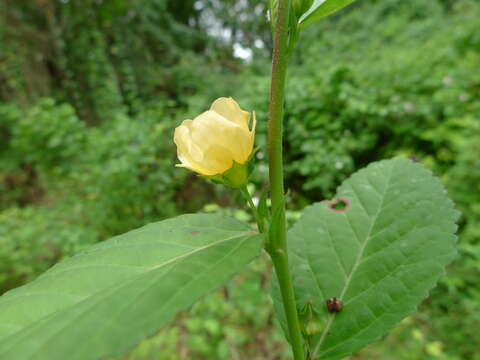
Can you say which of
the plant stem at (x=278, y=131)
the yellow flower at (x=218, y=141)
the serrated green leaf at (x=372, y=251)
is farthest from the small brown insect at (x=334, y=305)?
the yellow flower at (x=218, y=141)

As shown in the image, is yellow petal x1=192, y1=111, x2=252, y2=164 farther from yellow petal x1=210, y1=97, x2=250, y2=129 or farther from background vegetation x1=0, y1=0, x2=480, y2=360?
background vegetation x1=0, y1=0, x2=480, y2=360

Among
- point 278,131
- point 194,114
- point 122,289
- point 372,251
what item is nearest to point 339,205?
point 372,251

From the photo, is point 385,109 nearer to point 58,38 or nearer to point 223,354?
point 223,354

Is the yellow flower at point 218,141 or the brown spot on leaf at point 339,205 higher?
the yellow flower at point 218,141

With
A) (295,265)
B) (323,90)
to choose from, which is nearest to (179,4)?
(323,90)

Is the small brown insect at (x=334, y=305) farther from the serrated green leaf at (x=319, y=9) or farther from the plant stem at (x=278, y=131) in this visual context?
the serrated green leaf at (x=319, y=9)

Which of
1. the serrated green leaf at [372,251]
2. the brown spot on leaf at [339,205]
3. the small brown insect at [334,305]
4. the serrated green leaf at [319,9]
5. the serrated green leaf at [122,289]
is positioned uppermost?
the serrated green leaf at [319,9]

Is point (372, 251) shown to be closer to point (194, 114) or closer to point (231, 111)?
point (231, 111)
